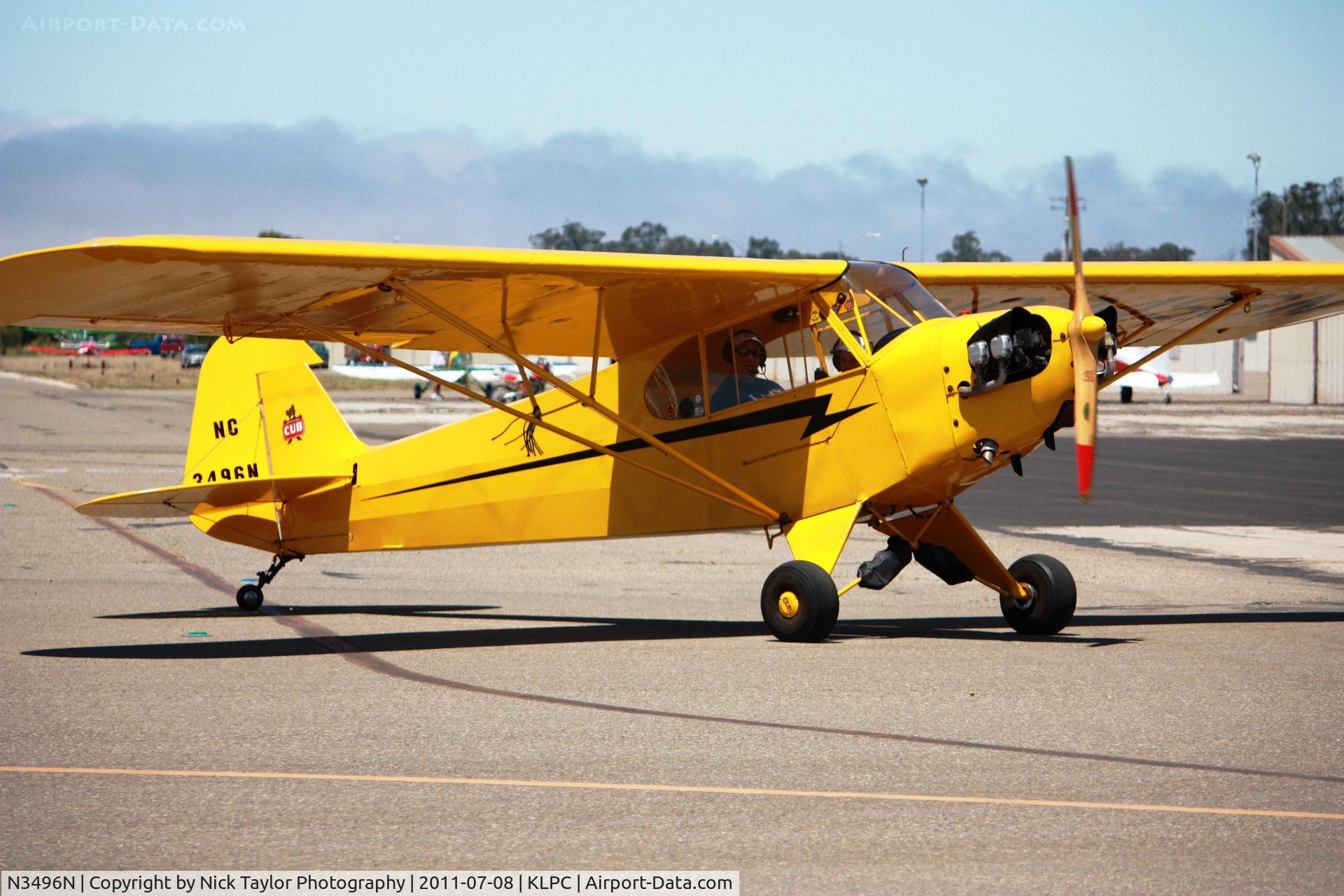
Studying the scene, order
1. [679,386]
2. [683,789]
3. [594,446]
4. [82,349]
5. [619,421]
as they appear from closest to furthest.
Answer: [683,789] → [619,421] → [594,446] → [679,386] → [82,349]

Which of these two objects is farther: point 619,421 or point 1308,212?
point 1308,212

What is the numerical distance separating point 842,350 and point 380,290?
3260mm

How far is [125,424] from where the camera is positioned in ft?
143

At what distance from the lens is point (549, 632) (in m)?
10.6

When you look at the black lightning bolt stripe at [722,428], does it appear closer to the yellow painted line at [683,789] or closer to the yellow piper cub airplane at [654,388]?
the yellow piper cub airplane at [654,388]

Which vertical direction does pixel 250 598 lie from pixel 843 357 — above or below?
below

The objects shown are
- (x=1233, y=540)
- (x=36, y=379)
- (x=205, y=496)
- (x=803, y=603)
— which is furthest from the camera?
(x=36, y=379)

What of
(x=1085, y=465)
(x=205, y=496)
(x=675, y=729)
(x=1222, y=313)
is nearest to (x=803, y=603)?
(x=1085, y=465)

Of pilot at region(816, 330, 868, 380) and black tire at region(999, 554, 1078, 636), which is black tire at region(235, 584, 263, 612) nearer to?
pilot at region(816, 330, 868, 380)

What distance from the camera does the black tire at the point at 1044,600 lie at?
988 centimetres

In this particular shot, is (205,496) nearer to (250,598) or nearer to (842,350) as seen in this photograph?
(250,598)

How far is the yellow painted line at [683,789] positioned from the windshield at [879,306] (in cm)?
468

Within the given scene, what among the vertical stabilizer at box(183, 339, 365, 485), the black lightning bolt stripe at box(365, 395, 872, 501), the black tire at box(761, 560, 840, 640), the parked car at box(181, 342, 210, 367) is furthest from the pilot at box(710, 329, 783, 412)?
the parked car at box(181, 342, 210, 367)

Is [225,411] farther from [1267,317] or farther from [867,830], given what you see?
[1267,317]
